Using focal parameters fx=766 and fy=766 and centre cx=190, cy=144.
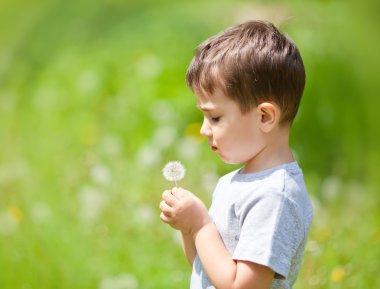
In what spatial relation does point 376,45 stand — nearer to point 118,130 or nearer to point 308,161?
point 308,161

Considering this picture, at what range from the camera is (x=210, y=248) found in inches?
76.0

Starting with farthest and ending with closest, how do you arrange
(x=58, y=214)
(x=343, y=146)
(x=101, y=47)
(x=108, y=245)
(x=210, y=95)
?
(x=101, y=47), (x=343, y=146), (x=58, y=214), (x=108, y=245), (x=210, y=95)

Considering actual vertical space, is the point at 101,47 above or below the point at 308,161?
above

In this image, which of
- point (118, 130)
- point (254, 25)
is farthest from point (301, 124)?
point (254, 25)

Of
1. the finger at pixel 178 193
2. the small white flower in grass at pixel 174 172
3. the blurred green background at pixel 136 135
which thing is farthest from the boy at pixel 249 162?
the blurred green background at pixel 136 135

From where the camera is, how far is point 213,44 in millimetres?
2020

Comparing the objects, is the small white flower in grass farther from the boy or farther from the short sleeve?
the short sleeve

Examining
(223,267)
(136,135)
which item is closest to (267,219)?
(223,267)

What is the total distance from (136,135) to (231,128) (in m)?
2.53

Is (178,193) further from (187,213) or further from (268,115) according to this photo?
(268,115)

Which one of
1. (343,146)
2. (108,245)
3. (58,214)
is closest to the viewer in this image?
(108,245)

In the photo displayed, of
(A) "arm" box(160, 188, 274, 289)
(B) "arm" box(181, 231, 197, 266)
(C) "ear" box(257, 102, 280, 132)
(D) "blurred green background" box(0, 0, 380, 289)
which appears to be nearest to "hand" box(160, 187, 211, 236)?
(A) "arm" box(160, 188, 274, 289)

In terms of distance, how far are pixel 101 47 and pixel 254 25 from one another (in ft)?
9.73

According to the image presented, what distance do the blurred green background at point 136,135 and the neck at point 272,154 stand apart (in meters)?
1.31
